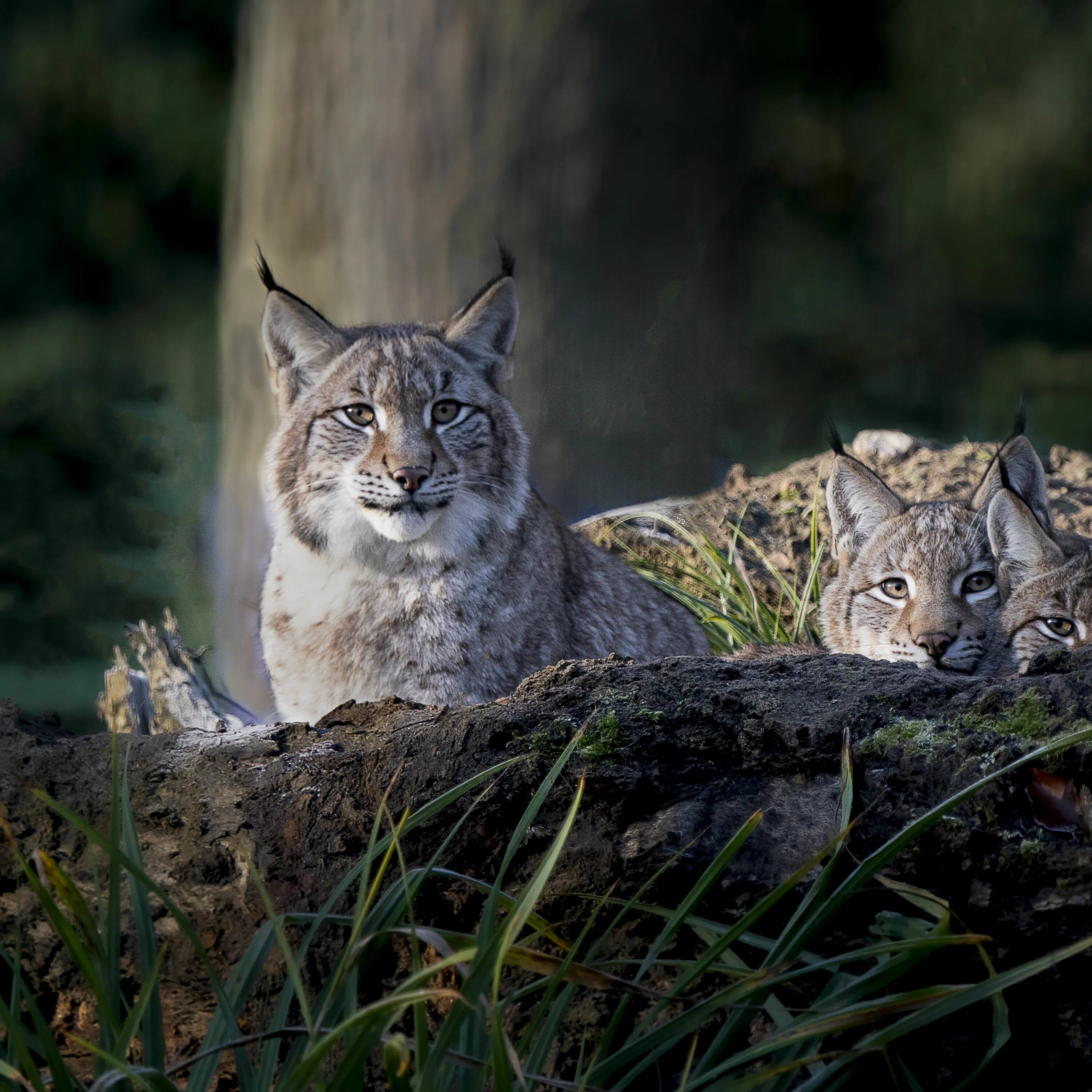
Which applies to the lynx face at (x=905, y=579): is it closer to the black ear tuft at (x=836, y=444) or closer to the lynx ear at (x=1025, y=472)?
the black ear tuft at (x=836, y=444)

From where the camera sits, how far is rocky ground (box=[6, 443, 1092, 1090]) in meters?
1.33

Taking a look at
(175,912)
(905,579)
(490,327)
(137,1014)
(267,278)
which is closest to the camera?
(137,1014)

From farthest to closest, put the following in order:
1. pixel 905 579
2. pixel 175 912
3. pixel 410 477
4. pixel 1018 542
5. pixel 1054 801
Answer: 1. pixel 905 579
2. pixel 410 477
3. pixel 1018 542
4. pixel 1054 801
5. pixel 175 912

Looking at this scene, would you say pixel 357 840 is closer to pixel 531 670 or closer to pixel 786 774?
pixel 786 774

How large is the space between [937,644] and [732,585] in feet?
6.42

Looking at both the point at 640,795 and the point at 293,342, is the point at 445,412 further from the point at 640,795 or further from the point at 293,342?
the point at 640,795

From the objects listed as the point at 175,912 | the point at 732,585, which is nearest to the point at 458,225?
the point at 732,585

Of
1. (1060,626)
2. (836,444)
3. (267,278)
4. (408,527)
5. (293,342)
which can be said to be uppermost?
(267,278)

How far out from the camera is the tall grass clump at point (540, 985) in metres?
1.11

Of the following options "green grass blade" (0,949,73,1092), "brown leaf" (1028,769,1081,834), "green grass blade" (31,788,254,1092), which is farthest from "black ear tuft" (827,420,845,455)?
"green grass blade" (0,949,73,1092)

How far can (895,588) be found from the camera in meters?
2.89

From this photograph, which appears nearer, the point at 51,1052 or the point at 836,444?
the point at 51,1052

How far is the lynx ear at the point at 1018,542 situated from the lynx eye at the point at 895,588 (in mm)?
324

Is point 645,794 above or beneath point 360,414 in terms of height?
beneath
